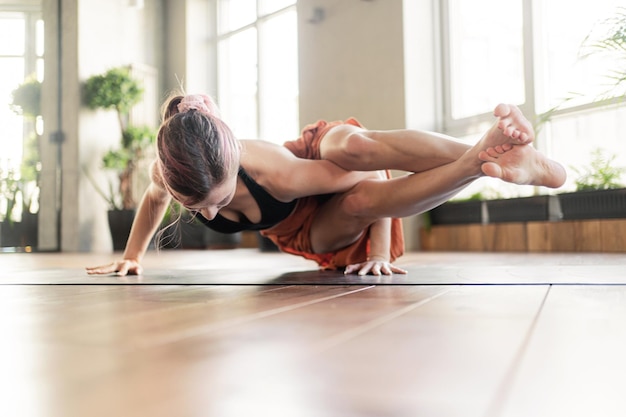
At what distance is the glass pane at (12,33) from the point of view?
6.21 m

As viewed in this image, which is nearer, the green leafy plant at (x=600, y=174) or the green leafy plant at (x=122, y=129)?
the green leafy plant at (x=600, y=174)

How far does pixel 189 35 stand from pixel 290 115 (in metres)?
1.73

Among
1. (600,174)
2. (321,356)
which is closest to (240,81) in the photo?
(600,174)

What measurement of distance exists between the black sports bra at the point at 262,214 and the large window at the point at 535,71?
2.36 m

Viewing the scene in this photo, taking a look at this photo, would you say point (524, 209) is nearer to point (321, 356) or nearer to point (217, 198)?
point (217, 198)

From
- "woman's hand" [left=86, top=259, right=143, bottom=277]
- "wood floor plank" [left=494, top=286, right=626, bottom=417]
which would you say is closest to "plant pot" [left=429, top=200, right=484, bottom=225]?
"woman's hand" [left=86, top=259, right=143, bottom=277]

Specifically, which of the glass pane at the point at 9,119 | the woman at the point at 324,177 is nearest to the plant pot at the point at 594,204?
the woman at the point at 324,177

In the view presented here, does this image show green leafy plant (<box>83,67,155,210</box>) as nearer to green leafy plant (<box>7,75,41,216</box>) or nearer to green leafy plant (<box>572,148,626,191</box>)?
green leafy plant (<box>7,75,41,216</box>)

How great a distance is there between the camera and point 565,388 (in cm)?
44

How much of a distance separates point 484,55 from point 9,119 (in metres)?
4.55

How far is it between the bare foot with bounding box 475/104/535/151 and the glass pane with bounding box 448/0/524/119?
3243mm

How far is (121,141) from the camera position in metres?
6.41

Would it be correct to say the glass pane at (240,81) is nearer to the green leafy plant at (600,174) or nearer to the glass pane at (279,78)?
the glass pane at (279,78)

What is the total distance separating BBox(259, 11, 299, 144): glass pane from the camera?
259 inches
